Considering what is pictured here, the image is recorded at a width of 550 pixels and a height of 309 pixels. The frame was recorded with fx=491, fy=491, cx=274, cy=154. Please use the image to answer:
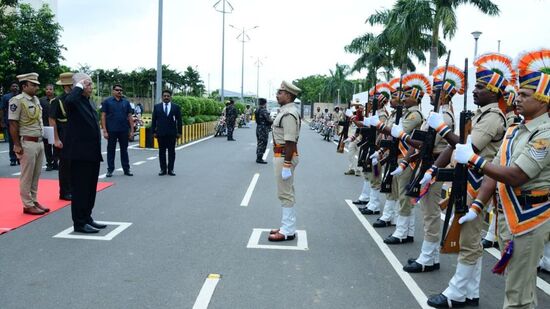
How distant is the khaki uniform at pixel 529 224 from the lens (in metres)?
3.12

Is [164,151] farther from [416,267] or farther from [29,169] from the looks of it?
[416,267]

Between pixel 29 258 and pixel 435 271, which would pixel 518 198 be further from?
pixel 29 258

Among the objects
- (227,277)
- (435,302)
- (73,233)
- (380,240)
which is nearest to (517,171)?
(435,302)

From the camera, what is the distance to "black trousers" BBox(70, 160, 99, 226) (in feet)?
21.2

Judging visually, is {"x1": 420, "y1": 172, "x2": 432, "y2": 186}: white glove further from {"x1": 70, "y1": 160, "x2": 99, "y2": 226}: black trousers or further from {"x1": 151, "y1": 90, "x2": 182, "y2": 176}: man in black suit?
{"x1": 151, "y1": 90, "x2": 182, "y2": 176}: man in black suit

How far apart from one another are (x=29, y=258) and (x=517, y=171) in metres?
4.88

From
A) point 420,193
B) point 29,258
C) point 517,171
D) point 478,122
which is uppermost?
point 478,122

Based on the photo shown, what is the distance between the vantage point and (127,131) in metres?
11.7

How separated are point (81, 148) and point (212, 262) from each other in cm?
A: 248

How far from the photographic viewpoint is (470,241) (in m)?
4.29

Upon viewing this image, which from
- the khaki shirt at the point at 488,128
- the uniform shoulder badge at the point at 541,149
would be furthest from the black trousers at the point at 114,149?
the uniform shoulder badge at the point at 541,149

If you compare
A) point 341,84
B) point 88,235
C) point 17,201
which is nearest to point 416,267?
point 88,235

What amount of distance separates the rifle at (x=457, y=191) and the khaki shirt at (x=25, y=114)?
5842mm

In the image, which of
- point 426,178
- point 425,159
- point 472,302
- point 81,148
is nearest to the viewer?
point 472,302
